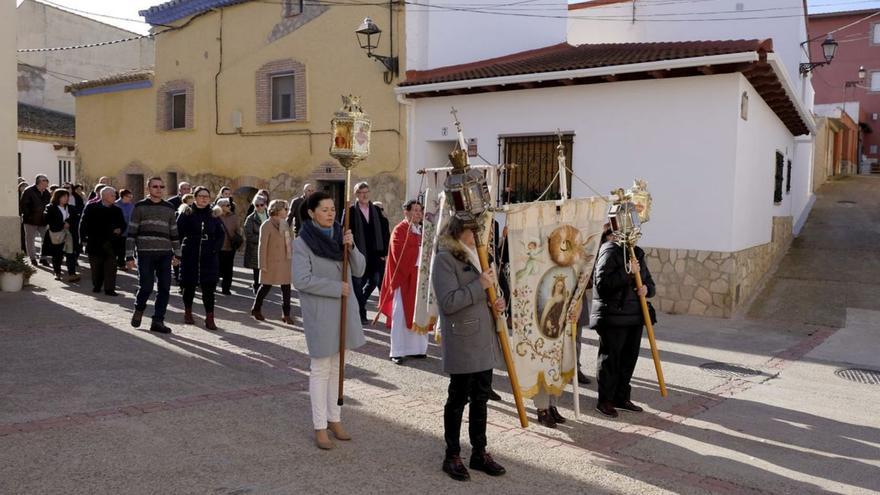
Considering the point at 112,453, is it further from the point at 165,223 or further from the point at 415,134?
the point at 415,134

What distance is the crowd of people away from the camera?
4629 mm

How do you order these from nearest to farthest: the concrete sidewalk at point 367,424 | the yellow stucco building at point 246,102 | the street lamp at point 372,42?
the concrete sidewalk at point 367,424, the street lamp at point 372,42, the yellow stucco building at point 246,102

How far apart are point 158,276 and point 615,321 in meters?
5.35

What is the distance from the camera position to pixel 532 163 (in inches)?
527

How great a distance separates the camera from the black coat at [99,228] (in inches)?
451

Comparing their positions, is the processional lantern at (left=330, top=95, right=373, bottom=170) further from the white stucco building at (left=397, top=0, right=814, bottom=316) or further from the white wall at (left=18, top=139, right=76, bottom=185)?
the white wall at (left=18, top=139, right=76, bottom=185)

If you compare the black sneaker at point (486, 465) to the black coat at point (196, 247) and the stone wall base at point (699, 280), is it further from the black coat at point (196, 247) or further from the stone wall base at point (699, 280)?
the stone wall base at point (699, 280)

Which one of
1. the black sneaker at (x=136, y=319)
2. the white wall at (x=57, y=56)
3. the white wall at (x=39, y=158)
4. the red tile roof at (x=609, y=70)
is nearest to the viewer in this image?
the black sneaker at (x=136, y=319)

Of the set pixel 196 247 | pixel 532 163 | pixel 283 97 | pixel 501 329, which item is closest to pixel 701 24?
pixel 532 163

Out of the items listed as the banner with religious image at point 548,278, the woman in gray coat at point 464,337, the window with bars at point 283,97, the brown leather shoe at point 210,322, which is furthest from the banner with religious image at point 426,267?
→ the window with bars at point 283,97

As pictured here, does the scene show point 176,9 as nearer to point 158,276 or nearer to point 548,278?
point 158,276

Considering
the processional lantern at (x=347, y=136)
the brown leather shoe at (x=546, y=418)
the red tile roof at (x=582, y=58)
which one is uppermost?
the red tile roof at (x=582, y=58)

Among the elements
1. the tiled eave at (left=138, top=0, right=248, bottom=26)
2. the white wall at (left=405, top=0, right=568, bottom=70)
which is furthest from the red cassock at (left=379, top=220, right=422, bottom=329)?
the tiled eave at (left=138, top=0, right=248, bottom=26)

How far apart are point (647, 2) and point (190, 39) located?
12.8 meters
